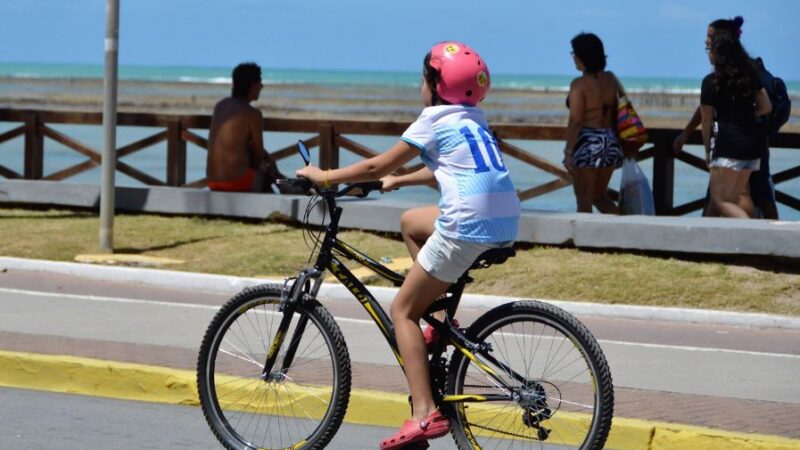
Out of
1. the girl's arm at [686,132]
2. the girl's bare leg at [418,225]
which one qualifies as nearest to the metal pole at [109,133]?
the girl's arm at [686,132]

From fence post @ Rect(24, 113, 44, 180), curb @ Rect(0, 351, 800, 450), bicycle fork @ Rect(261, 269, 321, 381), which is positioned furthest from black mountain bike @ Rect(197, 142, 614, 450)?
fence post @ Rect(24, 113, 44, 180)

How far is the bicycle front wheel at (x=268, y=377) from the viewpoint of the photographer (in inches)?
241

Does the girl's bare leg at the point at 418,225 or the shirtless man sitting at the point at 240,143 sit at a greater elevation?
the girl's bare leg at the point at 418,225

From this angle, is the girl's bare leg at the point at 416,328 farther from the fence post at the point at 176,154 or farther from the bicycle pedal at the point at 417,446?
the fence post at the point at 176,154

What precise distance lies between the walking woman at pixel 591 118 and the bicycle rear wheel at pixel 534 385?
23.5 ft

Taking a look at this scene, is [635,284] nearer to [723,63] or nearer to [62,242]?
[723,63]

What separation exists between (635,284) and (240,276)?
3285mm

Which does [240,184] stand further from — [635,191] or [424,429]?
[424,429]

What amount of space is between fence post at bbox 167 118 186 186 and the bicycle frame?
1024cm

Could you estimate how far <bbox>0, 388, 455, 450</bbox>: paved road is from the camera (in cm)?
684

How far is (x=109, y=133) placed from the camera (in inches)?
541

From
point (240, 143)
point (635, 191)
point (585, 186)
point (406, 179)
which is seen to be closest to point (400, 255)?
point (585, 186)

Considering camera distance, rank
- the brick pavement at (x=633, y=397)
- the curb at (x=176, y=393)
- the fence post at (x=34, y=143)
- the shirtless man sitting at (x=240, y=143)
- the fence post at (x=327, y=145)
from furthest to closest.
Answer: the fence post at (x=34, y=143) < the fence post at (x=327, y=145) < the shirtless man sitting at (x=240, y=143) < the brick pavement at (x=633, y=397) < the curb at (x=176, y=393)

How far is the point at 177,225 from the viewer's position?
48.3ft
